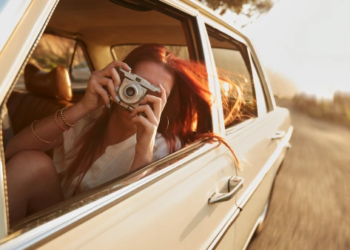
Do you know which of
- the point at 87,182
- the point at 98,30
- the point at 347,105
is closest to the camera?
the point at 87,182

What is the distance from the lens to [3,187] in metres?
A: 0.80

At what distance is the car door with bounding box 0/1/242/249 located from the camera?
3.07 feet

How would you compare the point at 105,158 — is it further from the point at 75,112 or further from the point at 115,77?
the point at 115,77

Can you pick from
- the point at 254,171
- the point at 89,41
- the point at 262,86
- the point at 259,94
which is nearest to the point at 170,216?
the point at 254,171

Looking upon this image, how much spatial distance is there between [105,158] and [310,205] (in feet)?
10.4

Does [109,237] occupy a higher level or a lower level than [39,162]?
lower

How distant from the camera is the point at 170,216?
1.37 metres

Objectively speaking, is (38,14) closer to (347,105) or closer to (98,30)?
(98,30)

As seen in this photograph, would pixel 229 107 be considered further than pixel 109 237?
Yes

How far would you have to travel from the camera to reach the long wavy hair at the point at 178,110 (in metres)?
1.89

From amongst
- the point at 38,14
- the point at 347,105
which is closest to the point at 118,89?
the point at 38,14

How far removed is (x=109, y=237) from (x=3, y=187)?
0.37m

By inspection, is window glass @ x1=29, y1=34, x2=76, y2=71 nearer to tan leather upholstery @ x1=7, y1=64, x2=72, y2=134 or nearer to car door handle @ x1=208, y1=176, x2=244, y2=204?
tan leather upholstery @ x1=7, y1=64, x2=72, y2=134

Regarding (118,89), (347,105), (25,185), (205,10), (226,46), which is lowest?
(347,105)
